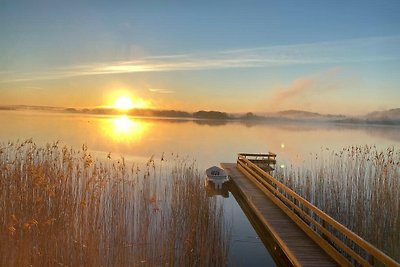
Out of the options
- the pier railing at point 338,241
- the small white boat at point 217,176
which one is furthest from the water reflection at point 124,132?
the pier railing at point 338,241

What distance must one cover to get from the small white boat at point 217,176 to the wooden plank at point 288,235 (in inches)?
104

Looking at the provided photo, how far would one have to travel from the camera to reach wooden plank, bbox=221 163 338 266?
5486mm

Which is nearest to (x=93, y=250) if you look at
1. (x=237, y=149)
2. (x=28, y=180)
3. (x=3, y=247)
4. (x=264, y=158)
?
(x=3, y=247)

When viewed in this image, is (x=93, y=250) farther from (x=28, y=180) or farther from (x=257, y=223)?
(x=257, y=223)

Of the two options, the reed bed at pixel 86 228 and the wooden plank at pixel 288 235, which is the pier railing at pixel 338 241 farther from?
the reed bed at pixel 86 228

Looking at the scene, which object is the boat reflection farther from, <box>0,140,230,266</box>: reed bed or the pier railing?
<box>0,140,230,266</box>: reed bed

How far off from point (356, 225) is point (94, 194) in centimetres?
519

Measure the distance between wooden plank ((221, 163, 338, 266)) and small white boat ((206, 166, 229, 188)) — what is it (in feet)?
8.69

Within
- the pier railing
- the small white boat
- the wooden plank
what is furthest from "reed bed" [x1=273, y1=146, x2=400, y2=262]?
the small white boat

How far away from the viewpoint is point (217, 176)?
13.0 metres

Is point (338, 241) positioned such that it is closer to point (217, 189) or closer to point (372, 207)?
point (372, 207)

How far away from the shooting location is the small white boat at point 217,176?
1288 cm

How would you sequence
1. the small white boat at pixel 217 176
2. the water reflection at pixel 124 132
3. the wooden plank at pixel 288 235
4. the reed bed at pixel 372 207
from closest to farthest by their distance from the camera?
the wooden plank at pixel 288 235, the reed bed at pixel 372 207, the small white boat at pixel 217 176, the water reflection at pixel 124 132

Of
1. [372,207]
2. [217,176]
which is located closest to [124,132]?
[217,176]
